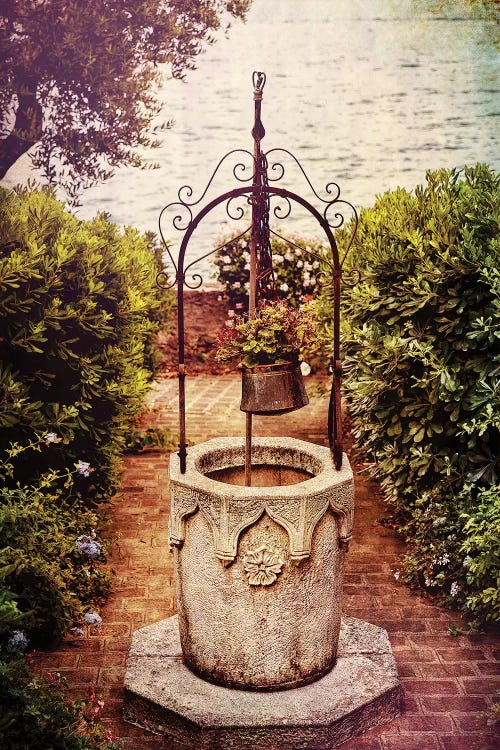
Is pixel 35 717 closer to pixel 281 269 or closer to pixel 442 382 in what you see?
pixel 442 382

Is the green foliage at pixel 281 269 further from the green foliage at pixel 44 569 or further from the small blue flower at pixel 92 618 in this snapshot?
the small blue flower at pixel 92 618

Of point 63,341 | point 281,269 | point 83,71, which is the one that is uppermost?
point 83,71

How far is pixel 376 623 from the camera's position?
471 centimetres

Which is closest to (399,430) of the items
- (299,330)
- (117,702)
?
(299,330)

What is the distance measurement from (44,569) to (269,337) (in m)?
1.67

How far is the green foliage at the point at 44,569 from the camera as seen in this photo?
4.36 m

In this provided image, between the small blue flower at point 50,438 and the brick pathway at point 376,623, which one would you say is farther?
the small blue flower at point 50,438

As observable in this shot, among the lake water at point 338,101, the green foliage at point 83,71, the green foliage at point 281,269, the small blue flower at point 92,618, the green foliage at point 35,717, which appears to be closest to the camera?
the green foliage at point 35,717

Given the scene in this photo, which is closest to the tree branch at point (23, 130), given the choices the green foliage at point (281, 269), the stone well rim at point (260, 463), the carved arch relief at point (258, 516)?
the green foliage at point (281, 269)

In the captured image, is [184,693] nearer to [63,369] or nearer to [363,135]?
[63,369]

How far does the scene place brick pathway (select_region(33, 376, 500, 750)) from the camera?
378cm

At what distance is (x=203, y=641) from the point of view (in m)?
3.87

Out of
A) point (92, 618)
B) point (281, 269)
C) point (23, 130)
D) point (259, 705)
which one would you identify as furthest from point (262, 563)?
point (281, 269)

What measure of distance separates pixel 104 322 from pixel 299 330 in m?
1.76
